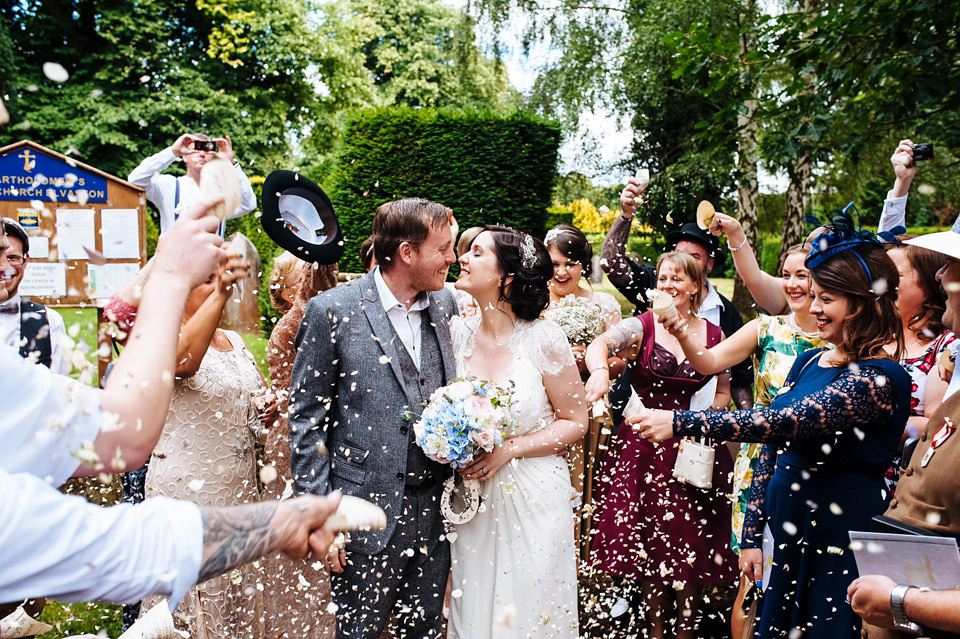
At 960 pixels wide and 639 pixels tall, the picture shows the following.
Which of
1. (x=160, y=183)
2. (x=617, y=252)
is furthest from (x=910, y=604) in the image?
(x=160, y=183)

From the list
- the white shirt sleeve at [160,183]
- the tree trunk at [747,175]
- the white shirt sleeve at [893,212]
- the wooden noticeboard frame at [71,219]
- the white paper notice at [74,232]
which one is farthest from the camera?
the tree trunk at [747,175]

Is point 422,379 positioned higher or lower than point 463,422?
→ higher

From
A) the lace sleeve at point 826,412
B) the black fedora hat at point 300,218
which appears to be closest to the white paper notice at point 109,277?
the black fedora hat at point 300,218

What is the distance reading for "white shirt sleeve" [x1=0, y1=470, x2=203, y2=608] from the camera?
1266mm

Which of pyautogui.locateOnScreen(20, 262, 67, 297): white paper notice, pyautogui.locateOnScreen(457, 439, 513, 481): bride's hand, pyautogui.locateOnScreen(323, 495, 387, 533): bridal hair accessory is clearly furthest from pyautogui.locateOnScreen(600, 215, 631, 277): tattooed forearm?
pyautogui.locateOnScreen(20, 262, 67, 297): white paper notice

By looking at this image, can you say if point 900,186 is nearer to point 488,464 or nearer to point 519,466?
point 519,466

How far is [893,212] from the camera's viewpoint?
424 centimetres

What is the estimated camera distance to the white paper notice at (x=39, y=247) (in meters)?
5.69

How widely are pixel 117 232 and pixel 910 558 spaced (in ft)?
20.1

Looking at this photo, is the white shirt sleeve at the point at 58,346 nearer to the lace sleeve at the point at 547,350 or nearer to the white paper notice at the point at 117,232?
the white paper notice at the point at 117,232

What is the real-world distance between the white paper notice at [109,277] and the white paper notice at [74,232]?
23cm

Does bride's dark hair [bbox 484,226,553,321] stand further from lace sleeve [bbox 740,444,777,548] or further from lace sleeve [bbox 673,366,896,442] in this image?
lace sleeve [bbox 740,444,777,548]

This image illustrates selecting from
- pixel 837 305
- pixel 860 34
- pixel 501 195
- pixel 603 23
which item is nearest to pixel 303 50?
pixel 603 23

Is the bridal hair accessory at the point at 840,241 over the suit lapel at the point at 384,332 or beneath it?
over
